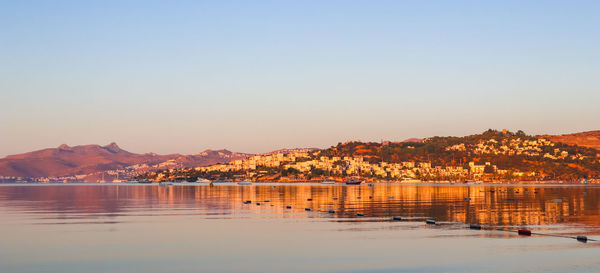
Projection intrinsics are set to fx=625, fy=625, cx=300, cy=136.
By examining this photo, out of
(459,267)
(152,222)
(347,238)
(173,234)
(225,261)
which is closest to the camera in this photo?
(459,267)

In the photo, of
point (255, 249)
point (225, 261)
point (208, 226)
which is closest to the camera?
point (225, 261)

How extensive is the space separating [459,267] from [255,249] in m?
13.2

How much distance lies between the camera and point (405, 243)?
132 ft

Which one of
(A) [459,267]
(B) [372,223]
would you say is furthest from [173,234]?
(A) [459,267]

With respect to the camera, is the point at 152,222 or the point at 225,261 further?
the point at 152,222

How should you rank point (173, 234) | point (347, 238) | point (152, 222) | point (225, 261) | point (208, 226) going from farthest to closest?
point (152, 222)
point (208, 226)
point (173, 234)
point (347, 238)
point (225, 261)

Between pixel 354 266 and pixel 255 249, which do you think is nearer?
pixel 354 266

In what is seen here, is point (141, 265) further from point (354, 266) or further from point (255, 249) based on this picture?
point (354, 266)

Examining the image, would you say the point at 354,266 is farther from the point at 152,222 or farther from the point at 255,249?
the point at 152,222

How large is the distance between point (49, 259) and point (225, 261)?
1005cm

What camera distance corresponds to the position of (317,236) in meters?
45.3

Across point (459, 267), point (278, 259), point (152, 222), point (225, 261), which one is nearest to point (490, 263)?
point (459, 267)

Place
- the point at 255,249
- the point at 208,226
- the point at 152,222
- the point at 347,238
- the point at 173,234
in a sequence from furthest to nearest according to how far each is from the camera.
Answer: the point at 152,222 < the point at 208,226 < the point at 173,234 < the point at 347,238 < the point at 255,249

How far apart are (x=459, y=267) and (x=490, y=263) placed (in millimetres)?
2148
